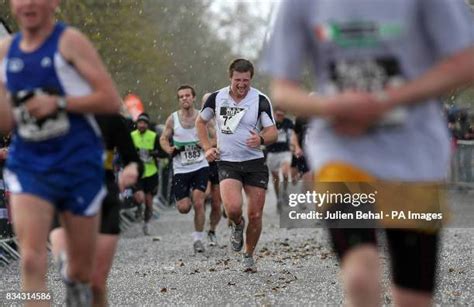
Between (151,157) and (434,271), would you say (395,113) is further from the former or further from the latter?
(151,157)

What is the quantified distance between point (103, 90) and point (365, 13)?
1.58 m

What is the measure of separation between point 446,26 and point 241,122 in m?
7.71

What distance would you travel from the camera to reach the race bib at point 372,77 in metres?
4.35

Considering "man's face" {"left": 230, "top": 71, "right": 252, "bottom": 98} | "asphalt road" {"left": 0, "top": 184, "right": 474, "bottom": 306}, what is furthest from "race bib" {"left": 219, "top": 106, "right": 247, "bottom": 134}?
"asphalt road" {"left": 0, "top": 184, "right": 474, "bottom": 306}

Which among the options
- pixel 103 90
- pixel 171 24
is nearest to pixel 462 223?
pixel 103 90

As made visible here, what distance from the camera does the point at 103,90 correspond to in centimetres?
555

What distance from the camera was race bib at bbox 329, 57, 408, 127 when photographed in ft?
14.3

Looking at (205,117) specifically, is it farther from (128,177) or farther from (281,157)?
(281,157)

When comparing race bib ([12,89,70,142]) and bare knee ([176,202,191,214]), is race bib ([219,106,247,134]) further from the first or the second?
race bib ([12,89,70,142])

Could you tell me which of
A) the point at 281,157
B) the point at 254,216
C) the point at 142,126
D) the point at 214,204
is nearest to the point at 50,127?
the point at 254,216

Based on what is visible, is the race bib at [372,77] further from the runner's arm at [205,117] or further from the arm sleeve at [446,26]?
the runner's arm at [205,117]

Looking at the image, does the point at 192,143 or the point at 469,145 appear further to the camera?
the point at 469,145

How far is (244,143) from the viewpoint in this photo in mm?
12047

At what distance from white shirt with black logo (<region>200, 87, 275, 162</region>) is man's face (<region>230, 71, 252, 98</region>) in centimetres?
8
